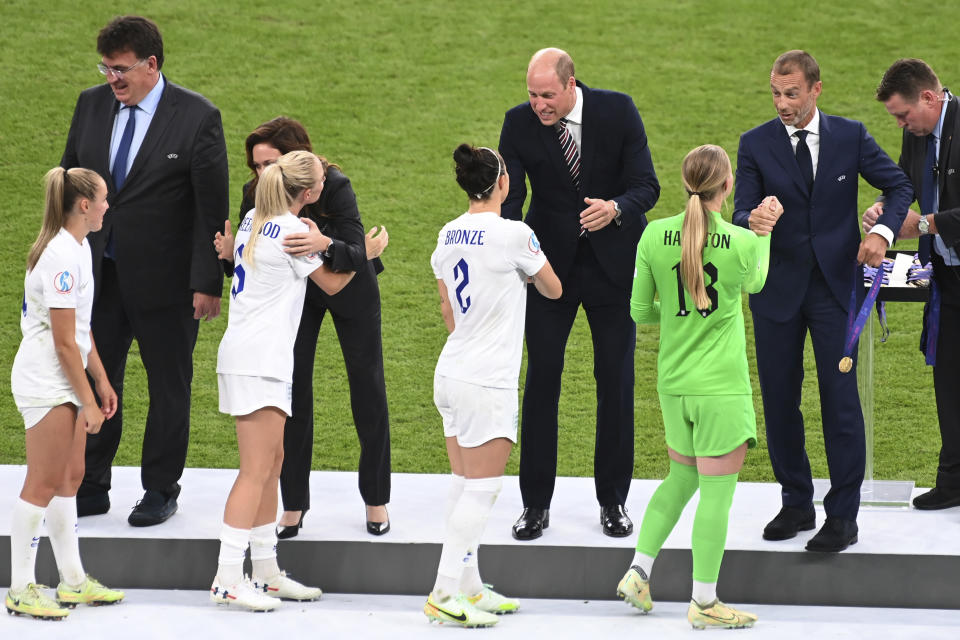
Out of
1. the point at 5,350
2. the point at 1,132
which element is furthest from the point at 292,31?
the point at 5,350

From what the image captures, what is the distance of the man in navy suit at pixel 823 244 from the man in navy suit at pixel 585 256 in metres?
0.44

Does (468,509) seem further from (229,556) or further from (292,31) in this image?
(292,31)

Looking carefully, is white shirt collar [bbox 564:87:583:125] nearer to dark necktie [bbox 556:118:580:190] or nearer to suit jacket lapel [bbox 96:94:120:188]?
dark necktie [bbox 556:118:580:190]

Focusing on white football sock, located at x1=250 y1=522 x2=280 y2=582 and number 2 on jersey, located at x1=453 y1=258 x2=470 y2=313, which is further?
white football sock, located at x1=250 y1=522 x2=280 y2=582

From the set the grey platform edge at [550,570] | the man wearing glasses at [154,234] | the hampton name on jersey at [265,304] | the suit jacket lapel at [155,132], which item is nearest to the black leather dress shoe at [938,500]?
the grey platform edge at [550,570]

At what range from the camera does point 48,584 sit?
4.36 metres

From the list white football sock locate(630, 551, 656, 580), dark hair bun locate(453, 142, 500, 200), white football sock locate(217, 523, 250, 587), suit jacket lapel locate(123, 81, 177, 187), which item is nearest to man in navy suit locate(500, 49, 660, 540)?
white football sock locate(630, 551, 656, 580)

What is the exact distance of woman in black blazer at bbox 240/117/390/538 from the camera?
427cm

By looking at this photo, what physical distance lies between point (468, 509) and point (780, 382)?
1308 millimetres

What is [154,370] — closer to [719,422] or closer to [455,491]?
[455,491]

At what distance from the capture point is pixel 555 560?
14.0ft

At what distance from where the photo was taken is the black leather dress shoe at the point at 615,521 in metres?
4.33

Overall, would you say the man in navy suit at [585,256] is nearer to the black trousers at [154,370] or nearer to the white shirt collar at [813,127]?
the white shirt collar at [813,127]

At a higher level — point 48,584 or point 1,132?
point 1,132
